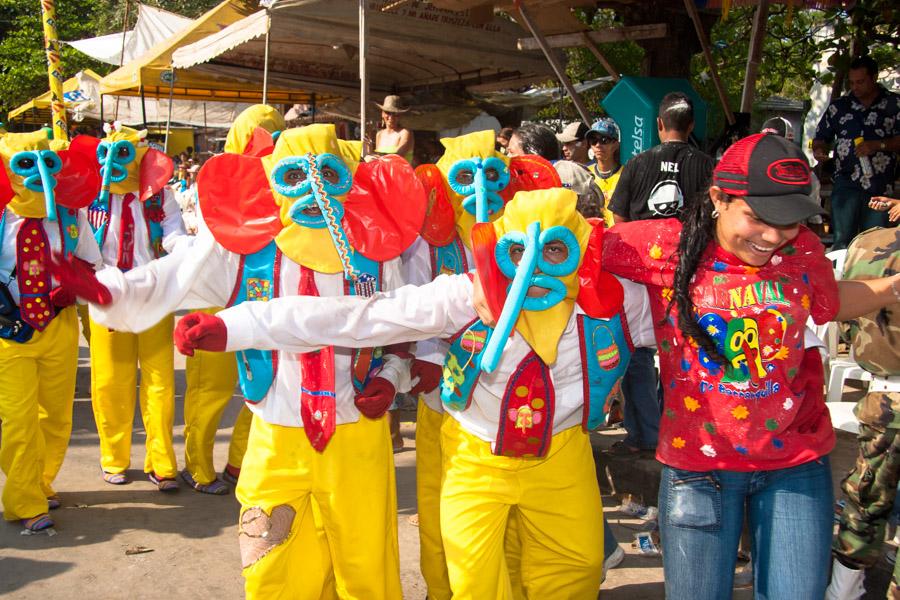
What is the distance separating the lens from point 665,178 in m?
4.41

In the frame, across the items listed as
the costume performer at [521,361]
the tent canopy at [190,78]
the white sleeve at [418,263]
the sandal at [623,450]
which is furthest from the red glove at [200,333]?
the tent canopy at [190,78]

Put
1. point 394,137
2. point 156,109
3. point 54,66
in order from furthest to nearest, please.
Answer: point 156,109 → point 54,66 → point 394,137

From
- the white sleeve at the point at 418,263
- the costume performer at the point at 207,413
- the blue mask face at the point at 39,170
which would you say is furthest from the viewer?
the costume performer at the point at 207,413

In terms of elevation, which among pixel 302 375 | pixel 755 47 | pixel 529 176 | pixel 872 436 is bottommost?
pixel 872 436

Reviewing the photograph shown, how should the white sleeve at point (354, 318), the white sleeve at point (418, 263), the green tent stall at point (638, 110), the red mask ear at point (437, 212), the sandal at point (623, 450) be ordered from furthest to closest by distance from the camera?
1. the green tent stall at point (638, 110)
2. the sandal at point (623, 450)
3. the red mask ear at point (437, 212)
4. the white sleeve at point (418, 263)
5. the white sleeve at point (354, 318)

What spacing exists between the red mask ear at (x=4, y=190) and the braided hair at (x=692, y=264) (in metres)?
3.38

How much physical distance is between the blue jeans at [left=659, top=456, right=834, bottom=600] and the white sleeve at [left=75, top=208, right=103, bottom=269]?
3574 millimetres

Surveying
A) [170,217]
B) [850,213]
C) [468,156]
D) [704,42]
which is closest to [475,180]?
[468,156]

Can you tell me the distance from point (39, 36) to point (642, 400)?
28123 mm

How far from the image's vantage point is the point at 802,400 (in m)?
2.57

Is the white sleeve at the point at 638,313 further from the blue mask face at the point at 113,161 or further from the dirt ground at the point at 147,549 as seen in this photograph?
the blue mask face at the point at 113,161

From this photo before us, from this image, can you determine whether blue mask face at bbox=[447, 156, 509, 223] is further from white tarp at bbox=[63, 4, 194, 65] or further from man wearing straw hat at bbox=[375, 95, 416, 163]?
white tarp at bbox=[63, 4, 194, 65]

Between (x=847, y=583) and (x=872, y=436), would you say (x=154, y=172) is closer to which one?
(x=872, y=436)

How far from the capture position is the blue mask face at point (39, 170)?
14.7ft
